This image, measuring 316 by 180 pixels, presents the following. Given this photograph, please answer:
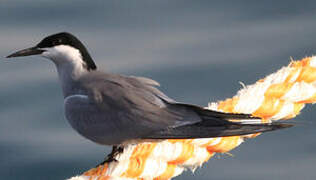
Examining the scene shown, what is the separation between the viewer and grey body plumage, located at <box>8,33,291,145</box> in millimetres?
2541

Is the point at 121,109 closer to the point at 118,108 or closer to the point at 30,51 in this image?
the point at 118,108

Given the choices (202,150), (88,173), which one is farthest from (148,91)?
(88,173)

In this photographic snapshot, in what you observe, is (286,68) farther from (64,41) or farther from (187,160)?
(64,41)

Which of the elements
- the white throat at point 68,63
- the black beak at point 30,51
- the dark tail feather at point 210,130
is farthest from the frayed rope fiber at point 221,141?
the black beak at point 30,51

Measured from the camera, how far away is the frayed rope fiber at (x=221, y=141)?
2.41 m

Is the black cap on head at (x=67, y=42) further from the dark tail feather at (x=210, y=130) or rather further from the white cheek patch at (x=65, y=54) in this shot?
the dark tail feather at (x=210, y=130)

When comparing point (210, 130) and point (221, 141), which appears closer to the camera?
point (210, 130)

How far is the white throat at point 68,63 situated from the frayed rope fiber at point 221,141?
1.12 ft

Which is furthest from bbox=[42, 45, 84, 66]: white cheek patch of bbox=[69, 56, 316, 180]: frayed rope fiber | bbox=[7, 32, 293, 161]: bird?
bbox=[69, 56, 316, 180]: frayed rope fiber

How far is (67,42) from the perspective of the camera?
9.24 ft

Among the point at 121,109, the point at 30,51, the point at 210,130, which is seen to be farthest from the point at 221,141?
the point at 30,51

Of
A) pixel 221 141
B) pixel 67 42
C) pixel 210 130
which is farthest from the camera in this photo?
pixel 67 42

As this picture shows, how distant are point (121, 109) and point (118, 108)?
0.01m

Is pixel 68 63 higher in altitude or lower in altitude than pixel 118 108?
higher
